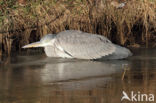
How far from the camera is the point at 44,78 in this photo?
9016 mm

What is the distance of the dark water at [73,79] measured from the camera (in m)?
7.44

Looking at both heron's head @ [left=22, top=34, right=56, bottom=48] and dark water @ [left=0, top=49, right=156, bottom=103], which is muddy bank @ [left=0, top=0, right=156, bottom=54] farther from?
dark water @ [left=0, top=49, right=156, bottom=103]

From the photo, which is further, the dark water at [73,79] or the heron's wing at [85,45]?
the heron's wing at [85,45]

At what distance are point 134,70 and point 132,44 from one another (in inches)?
127

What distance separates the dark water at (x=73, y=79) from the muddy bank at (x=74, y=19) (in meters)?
0.78

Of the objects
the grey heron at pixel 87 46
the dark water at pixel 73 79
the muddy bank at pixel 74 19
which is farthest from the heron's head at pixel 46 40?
the muddy bank at pixel 74 19

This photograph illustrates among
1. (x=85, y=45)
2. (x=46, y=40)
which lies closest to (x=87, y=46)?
(x=85, y=45)

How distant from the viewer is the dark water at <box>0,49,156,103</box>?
744 cm

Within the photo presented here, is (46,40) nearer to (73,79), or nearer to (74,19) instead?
(74,19)

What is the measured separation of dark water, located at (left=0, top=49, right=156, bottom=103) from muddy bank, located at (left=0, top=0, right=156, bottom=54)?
2.55 feet

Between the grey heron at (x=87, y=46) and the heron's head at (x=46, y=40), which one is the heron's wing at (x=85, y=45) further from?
the heron's head at (x=46, y=40)

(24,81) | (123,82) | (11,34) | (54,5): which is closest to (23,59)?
(11,34)

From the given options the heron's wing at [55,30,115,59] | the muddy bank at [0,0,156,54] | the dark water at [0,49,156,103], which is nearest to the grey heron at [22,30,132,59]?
the heron's wing at [55,30,115,59]

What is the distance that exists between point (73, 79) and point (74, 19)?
3.66 meters
